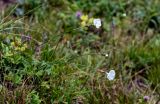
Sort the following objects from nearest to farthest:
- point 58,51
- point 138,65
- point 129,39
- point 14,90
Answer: point 14,90, point 58,51, point 138,65, point 129,39

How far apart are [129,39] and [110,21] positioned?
0.31m

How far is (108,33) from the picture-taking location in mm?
4000

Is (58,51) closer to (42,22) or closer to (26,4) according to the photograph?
(42,22)

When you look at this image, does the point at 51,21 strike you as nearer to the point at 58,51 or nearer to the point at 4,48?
the point at 58,51

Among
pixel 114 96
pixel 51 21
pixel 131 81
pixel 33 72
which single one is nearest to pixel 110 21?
pixel 51 21

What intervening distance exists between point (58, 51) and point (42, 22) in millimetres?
661

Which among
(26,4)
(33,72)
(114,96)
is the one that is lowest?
(114,96)

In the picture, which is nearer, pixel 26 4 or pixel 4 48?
pixel 4 48

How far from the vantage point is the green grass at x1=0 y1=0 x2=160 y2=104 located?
2.89 metres

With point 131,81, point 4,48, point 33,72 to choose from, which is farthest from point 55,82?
point 131,81

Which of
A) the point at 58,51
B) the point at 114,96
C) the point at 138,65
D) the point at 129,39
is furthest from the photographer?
the point at 129,39

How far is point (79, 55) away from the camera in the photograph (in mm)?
3221

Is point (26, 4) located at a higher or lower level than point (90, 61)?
higher

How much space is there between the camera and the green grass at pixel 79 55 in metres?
2.89
